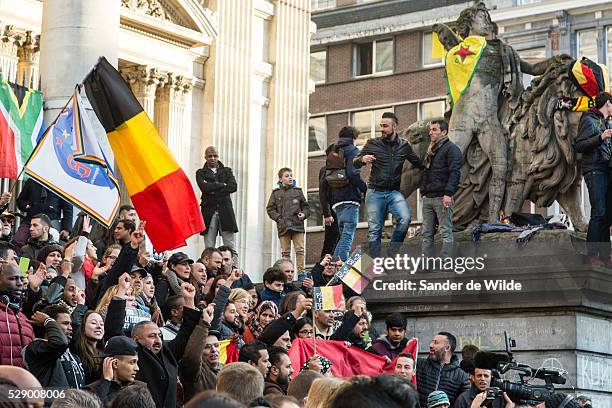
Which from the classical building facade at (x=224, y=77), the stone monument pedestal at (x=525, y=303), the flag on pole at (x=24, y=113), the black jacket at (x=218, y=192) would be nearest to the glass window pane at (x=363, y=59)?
the classical building facade at (x=224, y=77)

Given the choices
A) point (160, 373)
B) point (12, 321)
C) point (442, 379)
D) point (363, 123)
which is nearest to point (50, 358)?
point (12, 321)

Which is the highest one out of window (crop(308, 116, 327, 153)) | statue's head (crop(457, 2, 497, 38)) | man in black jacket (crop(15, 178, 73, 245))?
window (crop(308, 116, 327, 153))

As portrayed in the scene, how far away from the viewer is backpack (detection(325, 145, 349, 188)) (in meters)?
21.8

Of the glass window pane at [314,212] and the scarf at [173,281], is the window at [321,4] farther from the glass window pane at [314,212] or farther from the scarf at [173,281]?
the scarf at [173,281]

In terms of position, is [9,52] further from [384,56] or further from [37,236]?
[384,56]

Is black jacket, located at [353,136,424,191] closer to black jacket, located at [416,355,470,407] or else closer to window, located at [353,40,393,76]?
black jacket, located at [416,355,470,407]

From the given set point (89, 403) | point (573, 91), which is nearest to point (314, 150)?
point (573, 91)

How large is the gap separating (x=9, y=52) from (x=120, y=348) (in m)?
18.8

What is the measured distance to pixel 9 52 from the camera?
2897cm

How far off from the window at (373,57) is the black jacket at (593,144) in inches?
1483

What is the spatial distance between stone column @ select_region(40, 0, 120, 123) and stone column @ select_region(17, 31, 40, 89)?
5323mm

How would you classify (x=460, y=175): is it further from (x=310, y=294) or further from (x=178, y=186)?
(x=178, y=186)

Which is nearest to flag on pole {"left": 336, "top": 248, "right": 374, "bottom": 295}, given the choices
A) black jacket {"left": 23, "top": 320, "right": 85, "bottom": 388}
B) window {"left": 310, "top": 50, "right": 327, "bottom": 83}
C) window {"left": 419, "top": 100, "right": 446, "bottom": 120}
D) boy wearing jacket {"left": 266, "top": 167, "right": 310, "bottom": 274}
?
boy wearing jacket {"left": 266, "top": 167, "right": 310, "bottom": 274}

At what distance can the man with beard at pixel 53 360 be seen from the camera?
1152cm
